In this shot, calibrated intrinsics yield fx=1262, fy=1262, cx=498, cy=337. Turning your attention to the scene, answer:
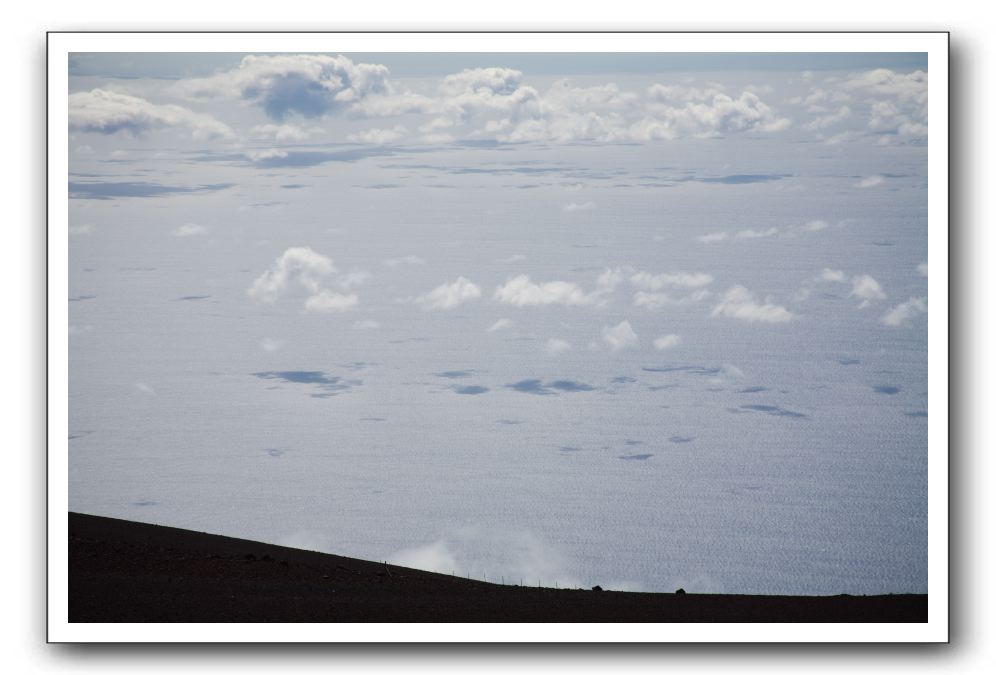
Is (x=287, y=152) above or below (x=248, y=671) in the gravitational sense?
above

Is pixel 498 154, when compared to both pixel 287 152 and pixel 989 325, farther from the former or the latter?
pixel 989 325

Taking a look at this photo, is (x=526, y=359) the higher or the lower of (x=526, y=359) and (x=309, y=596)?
the higher

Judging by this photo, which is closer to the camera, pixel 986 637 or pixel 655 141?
pixel 986 637

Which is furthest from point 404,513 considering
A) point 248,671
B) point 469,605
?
point 248,671

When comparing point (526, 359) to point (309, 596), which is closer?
point (309, 596)
